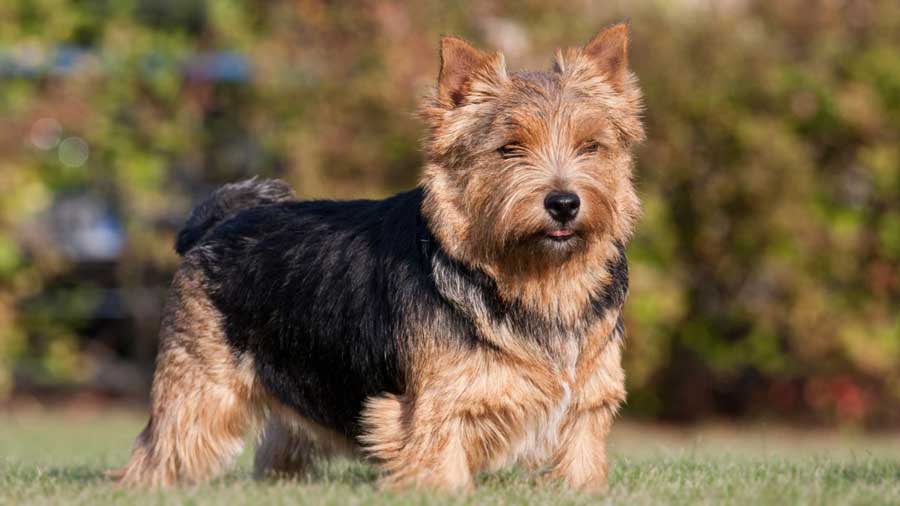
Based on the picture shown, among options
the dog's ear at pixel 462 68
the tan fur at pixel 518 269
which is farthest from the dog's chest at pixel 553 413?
the dog's ear at pixel 462 68

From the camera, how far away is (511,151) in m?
5.47

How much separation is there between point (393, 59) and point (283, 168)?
1.85 metres

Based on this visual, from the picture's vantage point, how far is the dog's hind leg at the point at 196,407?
6129 millimetres

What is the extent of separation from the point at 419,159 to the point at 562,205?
8.46 m

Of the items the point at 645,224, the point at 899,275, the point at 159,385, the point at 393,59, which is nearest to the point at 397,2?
the point at 393,59

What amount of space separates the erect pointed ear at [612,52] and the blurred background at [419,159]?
740 centimetres

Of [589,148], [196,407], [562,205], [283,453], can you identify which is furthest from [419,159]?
[562,205]

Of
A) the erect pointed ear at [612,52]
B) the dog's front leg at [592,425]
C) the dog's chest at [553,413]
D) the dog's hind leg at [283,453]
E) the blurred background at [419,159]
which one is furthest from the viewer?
the blurred background at [419,159]

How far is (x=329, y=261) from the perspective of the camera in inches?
234

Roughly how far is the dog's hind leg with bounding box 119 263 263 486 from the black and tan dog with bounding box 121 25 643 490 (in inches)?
0.4

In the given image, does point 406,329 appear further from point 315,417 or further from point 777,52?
point 777,52

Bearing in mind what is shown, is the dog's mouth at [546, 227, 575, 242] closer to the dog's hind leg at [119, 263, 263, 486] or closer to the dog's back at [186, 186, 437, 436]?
the dog's back at [186, 186, 437, 436]

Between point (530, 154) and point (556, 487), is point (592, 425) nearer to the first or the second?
point (556, 487)

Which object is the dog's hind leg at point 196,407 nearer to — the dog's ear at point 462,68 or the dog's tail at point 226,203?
the dog's tail at point 226,203
